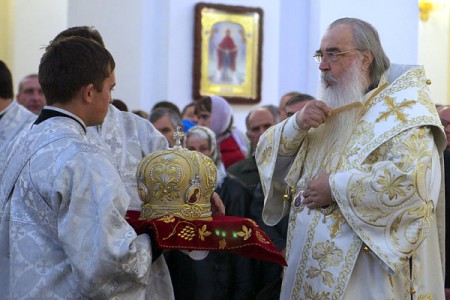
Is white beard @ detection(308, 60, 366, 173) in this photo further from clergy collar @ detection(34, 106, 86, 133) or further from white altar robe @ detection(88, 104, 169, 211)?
clergy collar @ detection(34, 106, 86, 133)

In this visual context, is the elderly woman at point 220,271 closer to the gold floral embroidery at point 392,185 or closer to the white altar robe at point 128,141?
the white altar robe at point 128,141

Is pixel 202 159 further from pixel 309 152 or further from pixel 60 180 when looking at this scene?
pixel 309 152

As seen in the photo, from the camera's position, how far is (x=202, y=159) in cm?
327

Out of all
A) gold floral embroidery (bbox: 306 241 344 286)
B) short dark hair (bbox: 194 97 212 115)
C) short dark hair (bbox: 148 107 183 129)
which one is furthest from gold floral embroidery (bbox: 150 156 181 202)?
short dark hair (bbox: 194 97 212 115)

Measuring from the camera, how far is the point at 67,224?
2791 millimetres

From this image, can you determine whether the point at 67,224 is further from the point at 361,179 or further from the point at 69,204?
the point at 361,179

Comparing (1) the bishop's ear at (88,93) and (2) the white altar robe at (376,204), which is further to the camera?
(2) the white altar robe at (376,204)

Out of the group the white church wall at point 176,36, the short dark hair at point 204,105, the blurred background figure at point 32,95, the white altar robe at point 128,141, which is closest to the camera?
the white altar robe at point 128,141

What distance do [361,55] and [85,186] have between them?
159 centimetres

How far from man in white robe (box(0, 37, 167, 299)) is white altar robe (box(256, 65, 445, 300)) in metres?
0.99

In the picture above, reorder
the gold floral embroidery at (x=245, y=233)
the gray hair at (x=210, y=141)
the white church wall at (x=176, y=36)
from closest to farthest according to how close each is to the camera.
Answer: the gold floral embroidery at (x=245, y=233) → the gray hair at (x=210, y=141) → the white church wall at (x=176, y=36)

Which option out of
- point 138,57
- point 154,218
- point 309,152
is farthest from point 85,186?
point 138,57

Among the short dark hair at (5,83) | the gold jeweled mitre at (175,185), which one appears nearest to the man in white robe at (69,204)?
the gold jeweled mitre at (175,185)

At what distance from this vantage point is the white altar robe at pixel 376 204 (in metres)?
3.53
